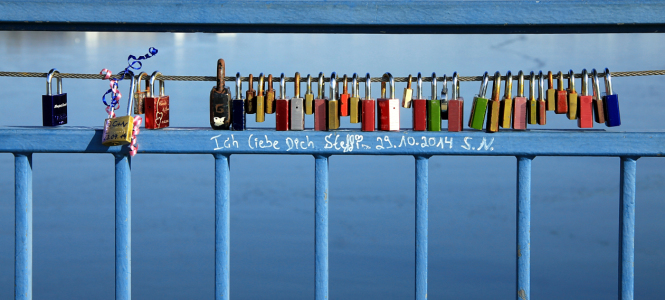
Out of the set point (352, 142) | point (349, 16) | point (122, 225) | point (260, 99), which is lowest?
point (122, 225)

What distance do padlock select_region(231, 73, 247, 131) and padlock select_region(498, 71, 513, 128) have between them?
0.63 metres

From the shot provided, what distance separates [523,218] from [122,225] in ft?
3.25

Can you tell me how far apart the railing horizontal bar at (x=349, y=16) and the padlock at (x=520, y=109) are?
127 millimetres

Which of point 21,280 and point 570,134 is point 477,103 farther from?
point 21,280

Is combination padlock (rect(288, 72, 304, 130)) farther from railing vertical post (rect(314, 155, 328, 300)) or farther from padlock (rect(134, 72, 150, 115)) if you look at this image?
padlock (rect(134, 72, 150, 115))

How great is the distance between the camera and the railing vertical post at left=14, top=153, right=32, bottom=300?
1753 mm

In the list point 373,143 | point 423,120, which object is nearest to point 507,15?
point 423,120

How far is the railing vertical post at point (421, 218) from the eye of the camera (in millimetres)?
1693

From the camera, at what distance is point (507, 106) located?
66.1 inches

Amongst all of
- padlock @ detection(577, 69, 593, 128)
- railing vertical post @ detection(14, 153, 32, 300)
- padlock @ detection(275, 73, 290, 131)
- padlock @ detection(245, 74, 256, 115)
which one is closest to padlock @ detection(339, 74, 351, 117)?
padlock @ detection(275, 73, 290, 131)

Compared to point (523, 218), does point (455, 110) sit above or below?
above

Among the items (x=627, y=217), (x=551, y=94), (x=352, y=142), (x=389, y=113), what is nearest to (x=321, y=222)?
(x=352, y=142)

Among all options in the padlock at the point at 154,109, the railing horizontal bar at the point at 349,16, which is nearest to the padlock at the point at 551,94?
the railing horizontal bar at the point at 349,16

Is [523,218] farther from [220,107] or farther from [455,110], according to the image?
[220,107]
